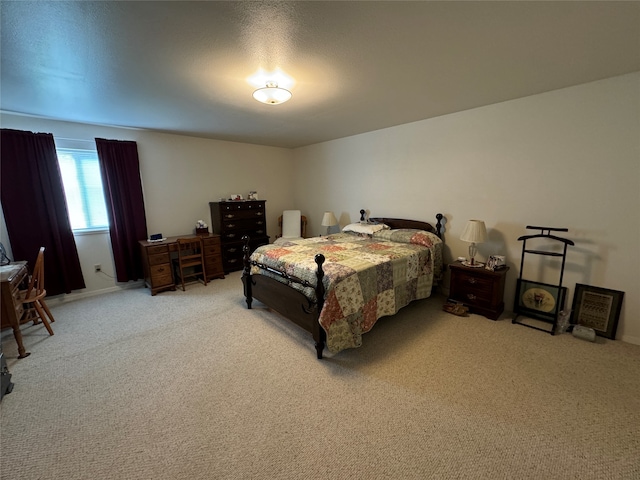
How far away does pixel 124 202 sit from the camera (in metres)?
3.86

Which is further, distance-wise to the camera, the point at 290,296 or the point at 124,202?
the point at 124,202

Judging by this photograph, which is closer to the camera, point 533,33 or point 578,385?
point 533,33

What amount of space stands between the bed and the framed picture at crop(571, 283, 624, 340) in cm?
138

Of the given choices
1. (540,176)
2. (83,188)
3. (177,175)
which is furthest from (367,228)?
(83,188)

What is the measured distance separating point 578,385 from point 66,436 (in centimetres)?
363

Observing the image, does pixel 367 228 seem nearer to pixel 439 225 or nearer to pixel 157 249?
pixel 439 225

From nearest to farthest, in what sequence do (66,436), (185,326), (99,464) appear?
(99,464) < (66,436) < (185,326)

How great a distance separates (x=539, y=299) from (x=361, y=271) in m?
2.18

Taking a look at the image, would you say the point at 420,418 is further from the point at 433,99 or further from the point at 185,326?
the point at 433,99

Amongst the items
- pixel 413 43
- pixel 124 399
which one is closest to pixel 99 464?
pixel 124 399

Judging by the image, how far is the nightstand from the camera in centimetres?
290

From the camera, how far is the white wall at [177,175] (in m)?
3.66

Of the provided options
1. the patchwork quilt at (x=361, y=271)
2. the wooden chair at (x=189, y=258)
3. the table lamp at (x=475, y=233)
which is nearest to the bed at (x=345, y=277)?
the patchwork quilt at (x=361, y=271)

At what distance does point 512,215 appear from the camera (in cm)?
301
